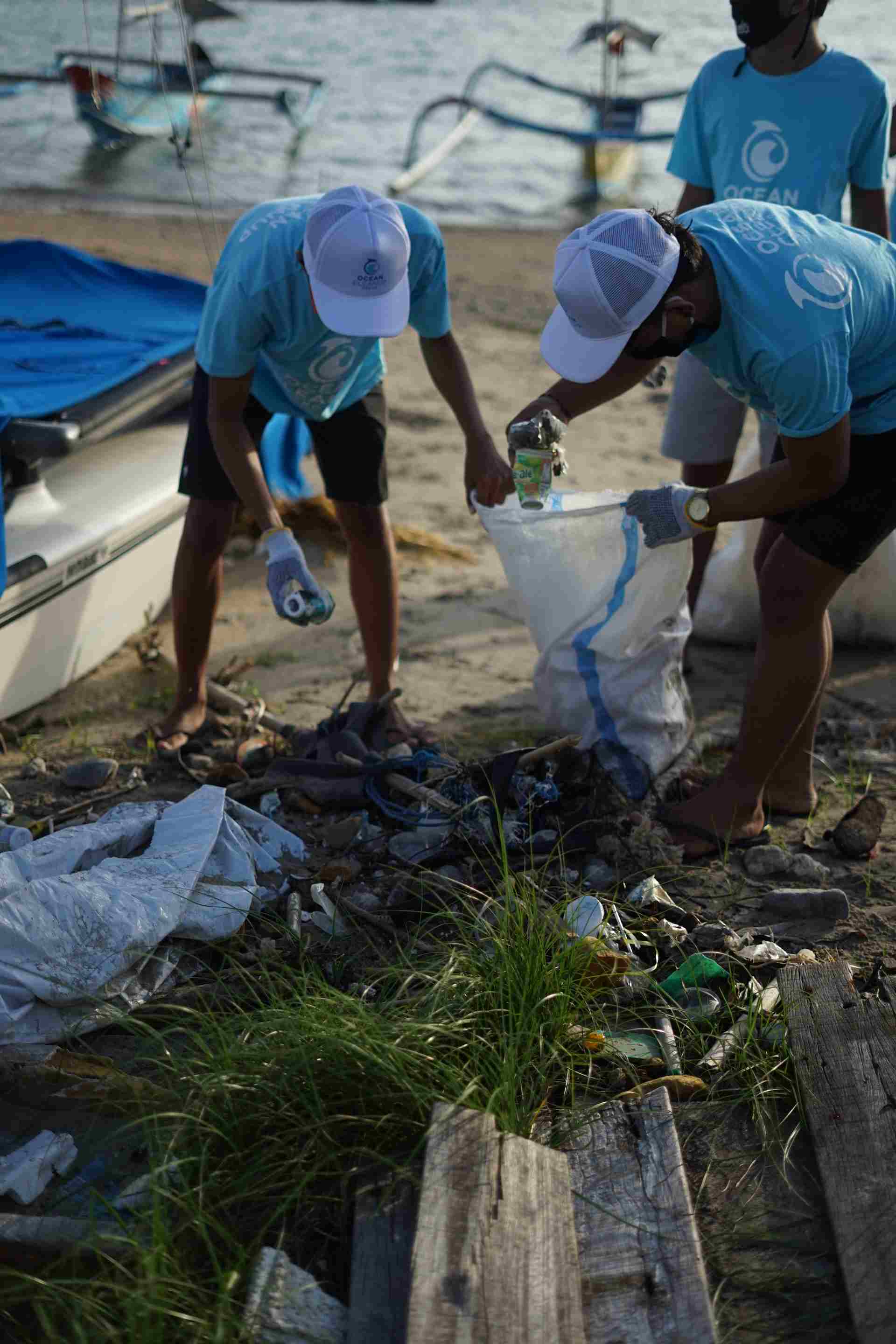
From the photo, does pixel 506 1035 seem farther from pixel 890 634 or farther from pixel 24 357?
pixel 24 357

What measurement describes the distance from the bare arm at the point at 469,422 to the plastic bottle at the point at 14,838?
130 cm

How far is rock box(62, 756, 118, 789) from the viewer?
9.77ft

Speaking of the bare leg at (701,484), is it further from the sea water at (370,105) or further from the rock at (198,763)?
the sea water at (370,105)

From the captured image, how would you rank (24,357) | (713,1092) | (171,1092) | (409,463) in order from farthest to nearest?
(409,463), (24,357), (713,1092), (171,1092)

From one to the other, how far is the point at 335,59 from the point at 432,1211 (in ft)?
72.6

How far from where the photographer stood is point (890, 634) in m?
3.91

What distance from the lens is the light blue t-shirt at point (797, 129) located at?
120 inches

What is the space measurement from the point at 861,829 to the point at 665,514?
0.84 m

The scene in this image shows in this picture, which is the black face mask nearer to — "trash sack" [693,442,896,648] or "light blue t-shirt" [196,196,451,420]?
"light blue t-shirt" [196,196,451,420]

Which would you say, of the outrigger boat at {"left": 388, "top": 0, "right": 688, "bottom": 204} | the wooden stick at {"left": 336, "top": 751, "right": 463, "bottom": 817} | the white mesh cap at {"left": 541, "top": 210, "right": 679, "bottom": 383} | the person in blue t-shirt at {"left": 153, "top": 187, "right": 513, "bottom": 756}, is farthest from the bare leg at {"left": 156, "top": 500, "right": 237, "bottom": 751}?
the outrigger boat at {"left": 388, "top": 0, "right": 688, "bottom": 204}

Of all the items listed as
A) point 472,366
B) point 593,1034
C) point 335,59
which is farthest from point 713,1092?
point 335,59

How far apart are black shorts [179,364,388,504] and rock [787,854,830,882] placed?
1376 mm

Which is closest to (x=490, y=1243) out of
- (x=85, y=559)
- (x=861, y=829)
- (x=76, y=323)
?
(x=861, y=829)

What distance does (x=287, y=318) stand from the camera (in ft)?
9.14
